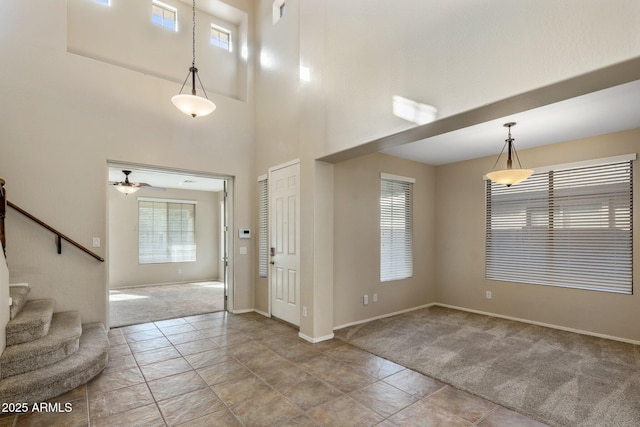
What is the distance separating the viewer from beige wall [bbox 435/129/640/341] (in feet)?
13.8

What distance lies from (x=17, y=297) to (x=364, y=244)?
4.24 m

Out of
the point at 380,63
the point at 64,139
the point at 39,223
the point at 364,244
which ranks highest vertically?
the point at 380,63

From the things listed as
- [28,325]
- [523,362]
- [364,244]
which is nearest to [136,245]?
[28,325]

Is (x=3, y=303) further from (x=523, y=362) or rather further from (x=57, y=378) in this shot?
(x=523, y=362)

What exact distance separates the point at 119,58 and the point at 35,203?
239 centimetres

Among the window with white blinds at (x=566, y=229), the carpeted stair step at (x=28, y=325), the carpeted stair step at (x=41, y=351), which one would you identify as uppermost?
the window with white blinds at (x=566, y=229)

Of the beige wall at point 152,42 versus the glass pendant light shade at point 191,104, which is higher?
the beige wall at point 152,42

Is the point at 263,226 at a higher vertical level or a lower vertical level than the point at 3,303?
higher

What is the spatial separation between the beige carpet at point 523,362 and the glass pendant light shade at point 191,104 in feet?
11.1

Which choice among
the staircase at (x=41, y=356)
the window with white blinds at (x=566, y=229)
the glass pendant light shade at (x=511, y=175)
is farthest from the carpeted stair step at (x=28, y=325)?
the window with white blinds at (x=566, y=229)

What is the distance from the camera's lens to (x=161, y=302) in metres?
6.43

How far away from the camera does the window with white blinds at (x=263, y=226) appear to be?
5.42 m

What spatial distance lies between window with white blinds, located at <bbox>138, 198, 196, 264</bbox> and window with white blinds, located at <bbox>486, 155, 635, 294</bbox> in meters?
7.83

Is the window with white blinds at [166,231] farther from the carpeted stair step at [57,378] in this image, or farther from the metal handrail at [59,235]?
the carpeted stair step at [57,378]
